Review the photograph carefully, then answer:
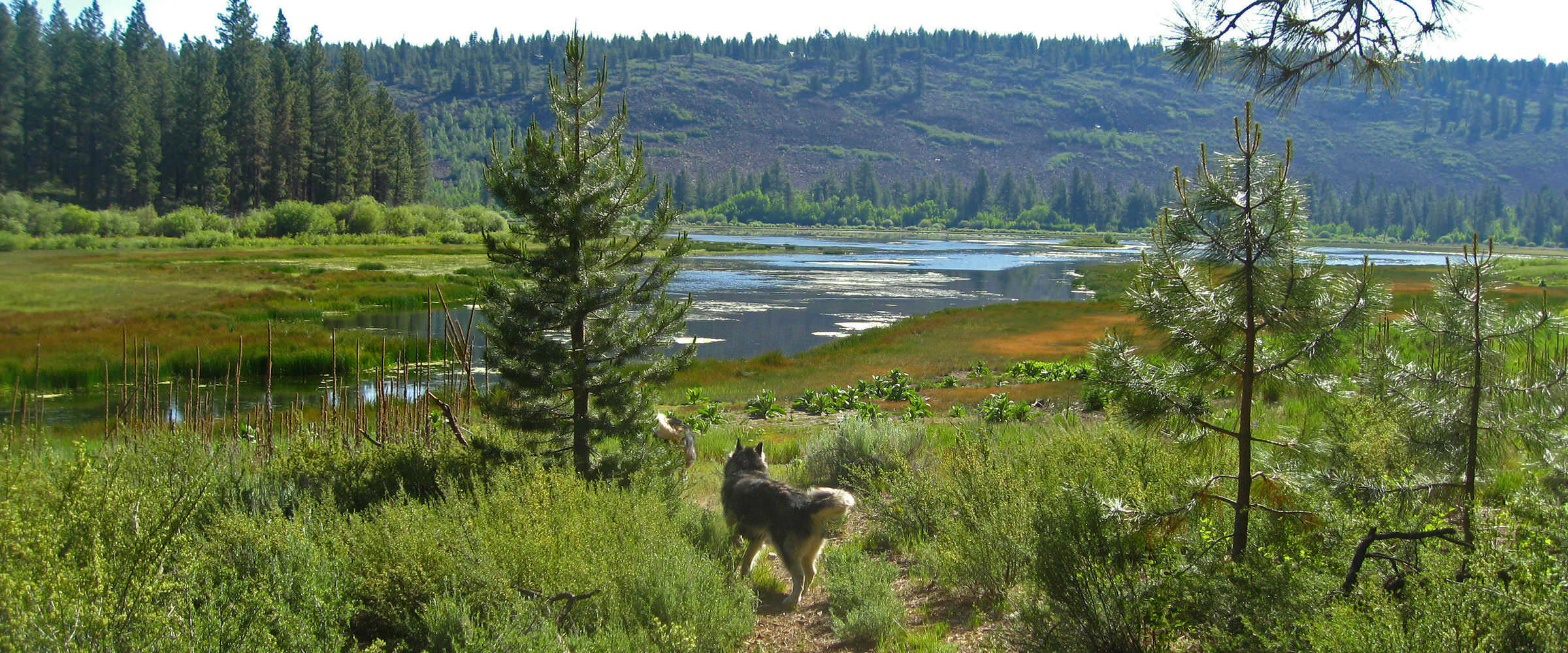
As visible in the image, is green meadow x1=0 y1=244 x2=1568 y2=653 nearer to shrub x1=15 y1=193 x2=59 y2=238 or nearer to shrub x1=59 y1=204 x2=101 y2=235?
shrub x1=15 y1=193 x2=59 y2=238

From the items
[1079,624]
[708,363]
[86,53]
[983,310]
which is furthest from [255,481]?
[86,53]

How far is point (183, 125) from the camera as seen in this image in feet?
257

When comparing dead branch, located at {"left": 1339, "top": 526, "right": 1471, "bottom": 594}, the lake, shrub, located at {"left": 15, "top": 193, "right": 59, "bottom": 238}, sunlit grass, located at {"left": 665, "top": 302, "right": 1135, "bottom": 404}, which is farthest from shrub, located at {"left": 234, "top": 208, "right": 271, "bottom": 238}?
dead branch, located at {"left": 1339, "top": 526, "right": 1471, "bottom": 594}

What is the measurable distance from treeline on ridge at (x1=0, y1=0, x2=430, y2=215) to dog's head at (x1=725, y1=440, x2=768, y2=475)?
84.2 metres

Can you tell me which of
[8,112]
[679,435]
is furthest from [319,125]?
[679,435]

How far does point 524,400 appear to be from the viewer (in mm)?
7508

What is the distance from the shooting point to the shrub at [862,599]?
4992 mm

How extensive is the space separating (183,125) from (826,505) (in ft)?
301

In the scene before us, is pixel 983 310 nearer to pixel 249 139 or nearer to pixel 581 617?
pixel 581 617

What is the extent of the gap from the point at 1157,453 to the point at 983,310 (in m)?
34.5

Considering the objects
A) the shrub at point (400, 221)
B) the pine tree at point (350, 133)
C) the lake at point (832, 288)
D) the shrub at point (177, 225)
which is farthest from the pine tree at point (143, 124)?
the lake at point (832, 288)

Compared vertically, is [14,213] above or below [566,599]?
above

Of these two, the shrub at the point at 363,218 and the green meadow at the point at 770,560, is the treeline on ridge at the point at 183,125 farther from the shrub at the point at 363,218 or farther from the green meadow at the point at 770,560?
the green meadow at the point at 770,560

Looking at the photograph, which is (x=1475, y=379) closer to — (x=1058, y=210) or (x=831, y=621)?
(x=831, y=621)
